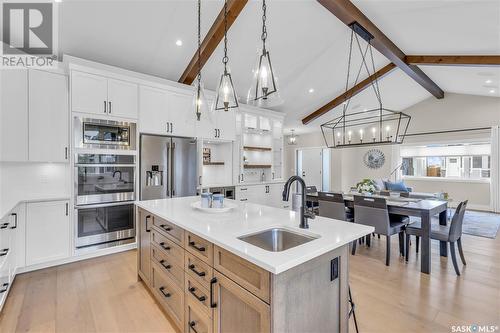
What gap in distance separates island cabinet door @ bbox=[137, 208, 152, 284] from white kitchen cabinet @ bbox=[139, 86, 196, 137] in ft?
5.29

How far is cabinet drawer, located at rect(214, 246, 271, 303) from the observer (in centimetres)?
113

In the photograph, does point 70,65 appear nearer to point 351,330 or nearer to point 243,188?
point 243,188

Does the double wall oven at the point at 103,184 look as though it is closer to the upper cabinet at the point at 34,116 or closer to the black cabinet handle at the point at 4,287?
the upper cabinet at the point at 34,116

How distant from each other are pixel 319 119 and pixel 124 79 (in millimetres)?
5712

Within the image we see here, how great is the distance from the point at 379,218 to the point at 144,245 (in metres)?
2.90

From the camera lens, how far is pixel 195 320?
164 cm

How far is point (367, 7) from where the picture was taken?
3314 millimetres

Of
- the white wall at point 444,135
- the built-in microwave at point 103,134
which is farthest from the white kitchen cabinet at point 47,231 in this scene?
the white wall at point 444,135

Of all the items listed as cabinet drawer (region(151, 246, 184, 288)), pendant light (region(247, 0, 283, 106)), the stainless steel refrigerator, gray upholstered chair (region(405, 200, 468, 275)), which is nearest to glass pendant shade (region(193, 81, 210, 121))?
pendant light (region(247, 0, 283, 106))

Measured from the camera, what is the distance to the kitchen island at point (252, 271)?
115 centimetres

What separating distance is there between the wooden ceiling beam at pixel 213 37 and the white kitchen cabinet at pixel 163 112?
14.2 inches

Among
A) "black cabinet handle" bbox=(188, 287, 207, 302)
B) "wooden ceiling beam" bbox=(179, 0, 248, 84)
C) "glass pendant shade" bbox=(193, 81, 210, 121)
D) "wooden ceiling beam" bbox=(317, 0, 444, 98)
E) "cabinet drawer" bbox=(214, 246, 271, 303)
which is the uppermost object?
"wooden ceiling beam" bbox=(317, 0, 444, 98)

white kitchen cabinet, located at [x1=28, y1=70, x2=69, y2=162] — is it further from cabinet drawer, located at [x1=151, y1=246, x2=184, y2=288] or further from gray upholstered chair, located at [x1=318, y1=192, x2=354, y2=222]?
gray upholstered chair, located at [x1=318, y1=192, x2=354, y2=222]

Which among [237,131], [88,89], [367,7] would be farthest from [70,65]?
[367,7]
